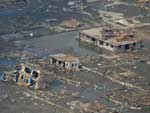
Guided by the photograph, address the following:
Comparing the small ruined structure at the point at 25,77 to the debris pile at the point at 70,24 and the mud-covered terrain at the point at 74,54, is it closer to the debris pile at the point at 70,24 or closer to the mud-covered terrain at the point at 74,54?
the mud-covered terrain at the point at 74,54

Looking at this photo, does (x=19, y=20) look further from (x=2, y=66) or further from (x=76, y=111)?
(x=76, y=111)

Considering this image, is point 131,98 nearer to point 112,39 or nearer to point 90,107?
point 90,107

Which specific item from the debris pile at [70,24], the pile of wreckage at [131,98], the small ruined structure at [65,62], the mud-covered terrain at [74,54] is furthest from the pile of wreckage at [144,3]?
the pile of wreckage at [131,98]

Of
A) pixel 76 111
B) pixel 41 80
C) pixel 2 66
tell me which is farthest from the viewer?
pixel 2 66

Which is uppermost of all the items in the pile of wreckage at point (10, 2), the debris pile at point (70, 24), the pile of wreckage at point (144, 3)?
the pile of wreckage at point (10, 2)

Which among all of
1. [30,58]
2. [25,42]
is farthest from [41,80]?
[25,42]

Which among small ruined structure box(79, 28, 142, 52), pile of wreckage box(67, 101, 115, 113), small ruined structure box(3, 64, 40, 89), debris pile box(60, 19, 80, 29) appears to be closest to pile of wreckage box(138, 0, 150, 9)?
debris pile box(60, 19, 80, 29)
